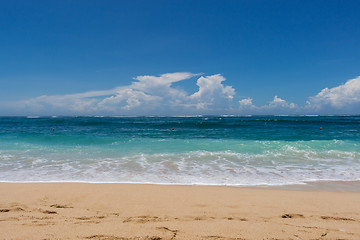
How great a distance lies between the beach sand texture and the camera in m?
3.28

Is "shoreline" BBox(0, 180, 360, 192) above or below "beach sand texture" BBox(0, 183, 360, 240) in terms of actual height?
below

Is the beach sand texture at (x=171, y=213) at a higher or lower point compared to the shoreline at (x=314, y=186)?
higher

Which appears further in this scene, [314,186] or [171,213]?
[314,186]

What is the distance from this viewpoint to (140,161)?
10250mm

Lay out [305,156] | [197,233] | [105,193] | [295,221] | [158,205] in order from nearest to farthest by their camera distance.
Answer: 1. [197,233]
2. [295,221]
3. [158,205]
4. [105,193]
5. [305,156]

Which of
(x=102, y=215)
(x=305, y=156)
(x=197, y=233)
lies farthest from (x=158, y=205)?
(x=305, y=156)

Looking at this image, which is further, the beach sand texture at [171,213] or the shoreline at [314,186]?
the shoreline at [314,186]

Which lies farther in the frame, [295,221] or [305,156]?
[305,156]

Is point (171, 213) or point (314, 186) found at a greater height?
point (171, 213)

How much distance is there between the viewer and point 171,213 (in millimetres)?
4148

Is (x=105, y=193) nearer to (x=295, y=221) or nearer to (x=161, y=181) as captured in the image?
(x=161, y=181)

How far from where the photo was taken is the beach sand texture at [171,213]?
10.8ft

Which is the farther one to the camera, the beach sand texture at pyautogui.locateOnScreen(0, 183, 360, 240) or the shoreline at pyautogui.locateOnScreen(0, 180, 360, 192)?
the shoreline at pyautogui.locateOnScreen(0, 180, 360, 192)

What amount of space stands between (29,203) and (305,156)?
1270 cm
